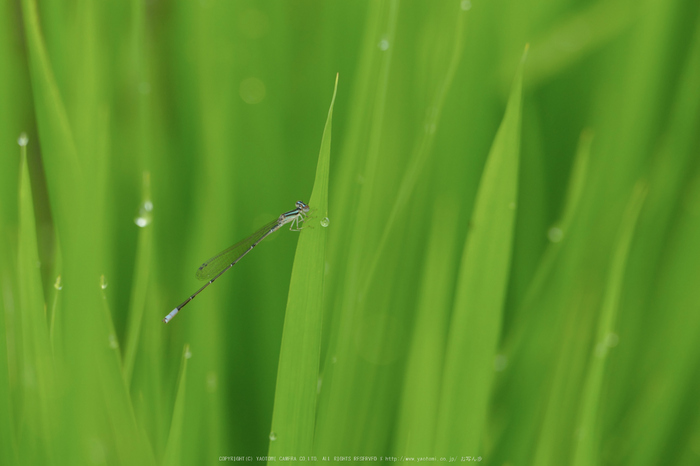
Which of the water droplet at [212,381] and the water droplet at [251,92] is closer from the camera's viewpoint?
the water droplet at [212,381]

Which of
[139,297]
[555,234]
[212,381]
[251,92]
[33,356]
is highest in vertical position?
[251,92]

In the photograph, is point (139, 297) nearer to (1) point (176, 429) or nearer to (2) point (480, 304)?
(1) point (176, 429)

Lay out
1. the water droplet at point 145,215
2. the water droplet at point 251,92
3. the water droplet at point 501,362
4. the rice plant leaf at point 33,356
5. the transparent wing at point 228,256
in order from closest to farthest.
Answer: the rice plant leaf at point 33,356
the water droplet at point 145,215
the water droplet at point 501,362
the transparent wing at point 228,256
the water droplet at point 251,92

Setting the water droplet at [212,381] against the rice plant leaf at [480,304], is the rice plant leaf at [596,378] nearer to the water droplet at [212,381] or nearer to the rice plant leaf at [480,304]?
the rice plant leaf at [480,304]

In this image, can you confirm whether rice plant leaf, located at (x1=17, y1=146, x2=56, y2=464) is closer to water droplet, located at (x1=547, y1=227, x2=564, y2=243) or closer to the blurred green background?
the blurred green background

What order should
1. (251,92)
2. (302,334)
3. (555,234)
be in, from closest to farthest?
(302,334)
(555,234)
(251,92)

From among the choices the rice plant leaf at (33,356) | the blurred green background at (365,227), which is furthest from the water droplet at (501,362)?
the rice plant leaf at (33,356)

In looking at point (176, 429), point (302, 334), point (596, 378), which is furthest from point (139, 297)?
point (596, 378)
